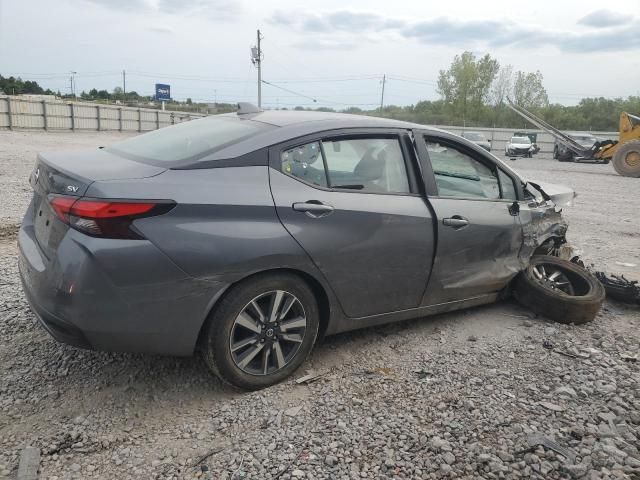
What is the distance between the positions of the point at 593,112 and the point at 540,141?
27.3m

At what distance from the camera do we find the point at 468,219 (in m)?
3.73

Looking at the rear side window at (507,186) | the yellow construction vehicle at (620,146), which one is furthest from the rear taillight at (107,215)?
the yellow construction vehicle at (620,146)

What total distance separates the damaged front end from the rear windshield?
2415 millimetres

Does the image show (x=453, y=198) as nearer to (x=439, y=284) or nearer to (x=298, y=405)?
(x=439, y=284)

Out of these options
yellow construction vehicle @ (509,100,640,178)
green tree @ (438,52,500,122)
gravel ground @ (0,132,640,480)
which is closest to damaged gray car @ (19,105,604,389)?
gravel ground @ (0,132,640,480)

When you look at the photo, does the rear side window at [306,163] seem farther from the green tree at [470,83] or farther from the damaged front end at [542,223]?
the green tree at [470,83]

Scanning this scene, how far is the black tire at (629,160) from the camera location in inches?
784

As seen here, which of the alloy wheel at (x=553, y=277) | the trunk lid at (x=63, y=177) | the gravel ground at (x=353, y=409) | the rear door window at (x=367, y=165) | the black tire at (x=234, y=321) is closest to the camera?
the gravel ground at (x=353, y=409)

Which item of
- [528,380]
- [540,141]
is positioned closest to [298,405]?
[528,380]

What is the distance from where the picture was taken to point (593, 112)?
205ft

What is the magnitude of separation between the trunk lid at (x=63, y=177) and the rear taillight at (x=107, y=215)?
71mm

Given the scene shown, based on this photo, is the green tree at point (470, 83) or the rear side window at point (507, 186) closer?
the rear side window at point (507, 186)

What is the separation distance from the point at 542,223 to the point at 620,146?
64.5 feet

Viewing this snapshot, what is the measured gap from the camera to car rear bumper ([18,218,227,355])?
2.45 meters
